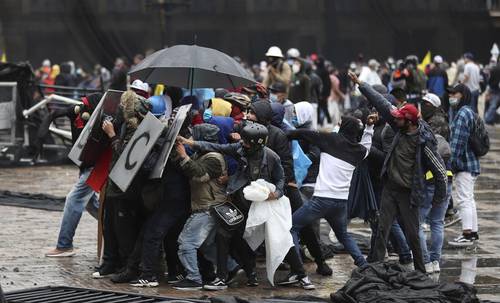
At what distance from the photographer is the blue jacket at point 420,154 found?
10875mm

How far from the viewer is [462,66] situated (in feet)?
108

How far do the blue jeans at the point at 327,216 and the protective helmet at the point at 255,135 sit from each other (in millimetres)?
884

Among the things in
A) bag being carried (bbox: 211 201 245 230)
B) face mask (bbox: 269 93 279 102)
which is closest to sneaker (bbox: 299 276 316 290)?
bag being carried (bbox: 211 201 245 230)

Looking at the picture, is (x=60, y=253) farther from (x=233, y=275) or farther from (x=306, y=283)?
(x=306, y=283)

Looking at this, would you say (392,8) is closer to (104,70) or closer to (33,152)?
(104,70)

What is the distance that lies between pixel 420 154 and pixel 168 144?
2215mm

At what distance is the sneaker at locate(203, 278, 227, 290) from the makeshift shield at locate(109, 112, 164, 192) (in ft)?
3.53

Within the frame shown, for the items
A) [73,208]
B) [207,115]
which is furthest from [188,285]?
[73,208]

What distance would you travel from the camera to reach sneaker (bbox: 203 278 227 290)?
10562 mm

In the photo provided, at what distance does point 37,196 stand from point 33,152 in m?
4.47

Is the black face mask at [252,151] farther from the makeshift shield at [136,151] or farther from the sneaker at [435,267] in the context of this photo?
the sneaker at [435,267]

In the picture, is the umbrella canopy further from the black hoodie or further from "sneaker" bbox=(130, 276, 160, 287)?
"sneaker" bbox=(130, 276, 160, 287)

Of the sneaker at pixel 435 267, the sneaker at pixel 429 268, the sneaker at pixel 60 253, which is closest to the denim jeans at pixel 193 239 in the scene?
the sneaker at pixel 60 253

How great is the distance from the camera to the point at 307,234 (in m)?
11.3
